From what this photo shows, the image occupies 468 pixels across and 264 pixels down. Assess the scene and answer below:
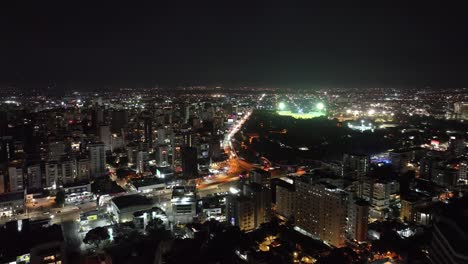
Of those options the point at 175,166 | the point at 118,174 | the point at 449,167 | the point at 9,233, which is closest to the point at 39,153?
the point at 118,174

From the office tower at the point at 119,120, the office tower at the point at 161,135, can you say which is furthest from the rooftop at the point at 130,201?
the office tower at the point at 119,120

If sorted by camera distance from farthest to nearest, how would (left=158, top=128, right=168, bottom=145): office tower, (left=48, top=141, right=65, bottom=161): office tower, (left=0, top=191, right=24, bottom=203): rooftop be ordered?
(left=158, top=128, right=168, bottom=145): office tower < (left=48, top=141, right=65, bottom=161): office tower < (left=0, top=191, right=24, bottom=203): rooftop

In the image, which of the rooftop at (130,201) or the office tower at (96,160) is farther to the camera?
the office tower at (96,160)

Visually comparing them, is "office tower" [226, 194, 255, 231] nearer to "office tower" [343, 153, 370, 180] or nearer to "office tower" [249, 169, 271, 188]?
"office tower" [249, 169, 271, 188]

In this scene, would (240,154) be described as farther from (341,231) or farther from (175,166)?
(341,231)

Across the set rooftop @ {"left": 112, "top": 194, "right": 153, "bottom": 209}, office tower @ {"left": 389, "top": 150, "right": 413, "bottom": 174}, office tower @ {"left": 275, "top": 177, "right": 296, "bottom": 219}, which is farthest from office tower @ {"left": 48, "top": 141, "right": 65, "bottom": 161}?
office tower @ {"left": 389, "top": 150, "right": 413, "bottom": 174}

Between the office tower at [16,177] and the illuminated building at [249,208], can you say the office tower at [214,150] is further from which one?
the office tower at [16,177]
